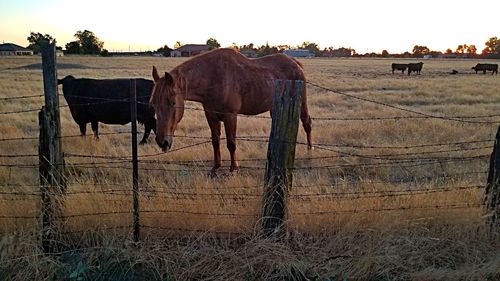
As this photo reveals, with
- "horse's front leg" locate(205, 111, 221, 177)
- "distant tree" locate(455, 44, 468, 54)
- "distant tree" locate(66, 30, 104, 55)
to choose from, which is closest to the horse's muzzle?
"horse's front leg" locate(205, 111, 221, 177)

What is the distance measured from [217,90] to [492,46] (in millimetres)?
136966

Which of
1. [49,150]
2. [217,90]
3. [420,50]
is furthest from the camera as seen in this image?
[420,50]

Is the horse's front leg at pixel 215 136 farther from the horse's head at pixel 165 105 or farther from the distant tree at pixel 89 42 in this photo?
the distant tree at pixel 89 42

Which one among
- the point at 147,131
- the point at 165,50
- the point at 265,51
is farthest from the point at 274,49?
the point at 147,131

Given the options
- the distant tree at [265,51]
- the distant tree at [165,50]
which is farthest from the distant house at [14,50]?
the distant tree at [265,51]

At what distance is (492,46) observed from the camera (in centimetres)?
11944

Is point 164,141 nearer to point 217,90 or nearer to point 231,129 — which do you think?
point 217,90

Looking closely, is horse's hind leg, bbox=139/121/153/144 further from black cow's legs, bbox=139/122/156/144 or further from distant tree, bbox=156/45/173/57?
distant tree, bbox=156/45/173/57

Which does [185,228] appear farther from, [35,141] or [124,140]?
[35,141]

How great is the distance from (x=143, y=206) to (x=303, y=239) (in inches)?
65.3

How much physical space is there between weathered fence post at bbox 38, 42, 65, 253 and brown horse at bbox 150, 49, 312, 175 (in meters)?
1.37

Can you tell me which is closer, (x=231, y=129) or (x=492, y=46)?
(x=231, y=129)

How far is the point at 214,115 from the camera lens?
6715 millimetres

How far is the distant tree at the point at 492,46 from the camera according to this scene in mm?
115906
